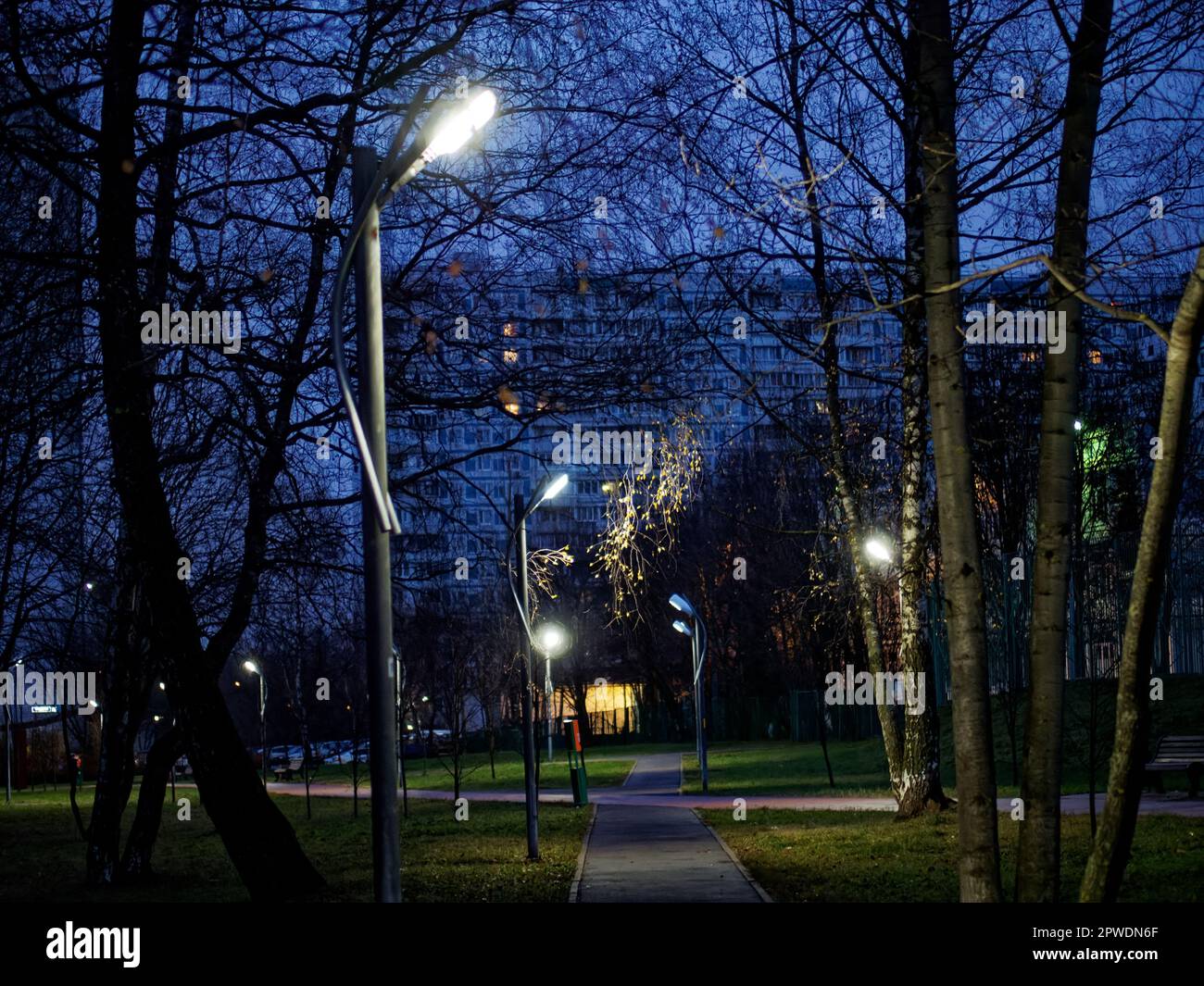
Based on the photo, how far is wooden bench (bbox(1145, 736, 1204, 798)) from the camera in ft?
72.4

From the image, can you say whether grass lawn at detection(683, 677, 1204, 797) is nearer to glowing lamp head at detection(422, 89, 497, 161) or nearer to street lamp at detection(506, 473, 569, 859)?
street lamp at detection(506, 473, 569, 859)

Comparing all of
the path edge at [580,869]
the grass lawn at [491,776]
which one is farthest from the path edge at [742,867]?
the grass lawn at [491,776]

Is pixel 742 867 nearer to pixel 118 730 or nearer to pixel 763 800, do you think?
pixel 118 730

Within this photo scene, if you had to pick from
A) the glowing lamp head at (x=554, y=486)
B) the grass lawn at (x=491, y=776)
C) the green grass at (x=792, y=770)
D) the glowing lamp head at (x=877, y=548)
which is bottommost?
the grass lawn at (x=491, y=776)

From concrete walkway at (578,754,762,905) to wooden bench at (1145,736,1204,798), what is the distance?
7.30 m

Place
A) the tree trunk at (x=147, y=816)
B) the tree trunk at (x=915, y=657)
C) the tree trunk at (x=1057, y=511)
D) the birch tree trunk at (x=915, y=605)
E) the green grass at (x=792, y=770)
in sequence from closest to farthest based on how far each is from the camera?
the tree trunk at (x=1057, y=511), the birch tree trunk at (x=915, y=605), the tree trunk at (x=915, y=657), the tree trunk at (x=147, y=816), the green grass at (x=792, y=770)

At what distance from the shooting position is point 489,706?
42.2m

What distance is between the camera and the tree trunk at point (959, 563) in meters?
9.65

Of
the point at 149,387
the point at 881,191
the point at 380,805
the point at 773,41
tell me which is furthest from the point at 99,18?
the point at 380,805

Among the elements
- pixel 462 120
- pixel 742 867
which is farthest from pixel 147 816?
pixel 462 120

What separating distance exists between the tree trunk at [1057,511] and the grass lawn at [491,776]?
25.1 meters

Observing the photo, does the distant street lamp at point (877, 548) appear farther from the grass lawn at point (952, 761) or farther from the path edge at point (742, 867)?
the grass lawn at point (952, 761)
